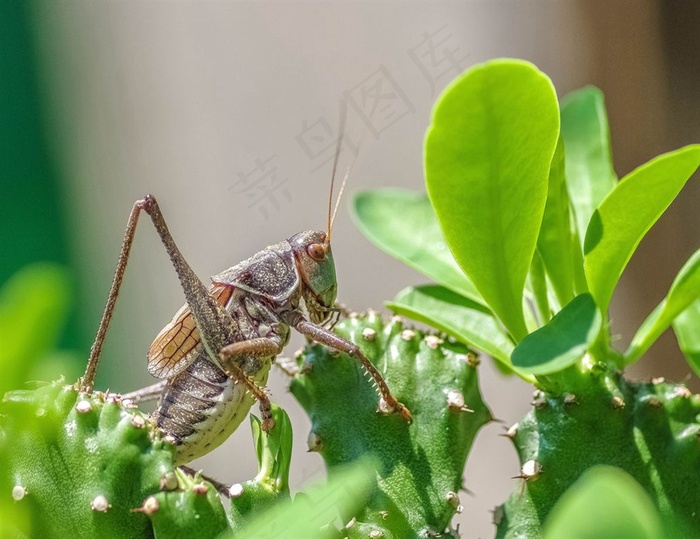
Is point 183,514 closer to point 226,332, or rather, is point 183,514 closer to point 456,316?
point 456,316

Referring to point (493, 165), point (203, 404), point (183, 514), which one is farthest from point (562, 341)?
point (203, 404)

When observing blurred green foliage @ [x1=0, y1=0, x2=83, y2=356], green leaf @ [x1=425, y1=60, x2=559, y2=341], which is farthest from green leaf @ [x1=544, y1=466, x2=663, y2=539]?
blurred green foliage @ [x1=0, y1=0, x2=83, y2=356]

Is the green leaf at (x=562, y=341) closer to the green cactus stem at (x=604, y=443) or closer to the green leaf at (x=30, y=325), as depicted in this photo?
the green cactus stem at (x=604, y=443)

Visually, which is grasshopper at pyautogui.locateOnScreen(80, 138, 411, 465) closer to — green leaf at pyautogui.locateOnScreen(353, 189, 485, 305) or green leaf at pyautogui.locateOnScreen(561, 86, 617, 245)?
green leaf at pyautogui.locateOnScreen(353, 189, 485, 305)

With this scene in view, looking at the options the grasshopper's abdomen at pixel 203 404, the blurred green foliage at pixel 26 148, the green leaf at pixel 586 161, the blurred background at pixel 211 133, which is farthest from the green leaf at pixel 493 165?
the blurred green foliage at pixel 26 148

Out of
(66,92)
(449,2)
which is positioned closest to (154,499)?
(449,2)
